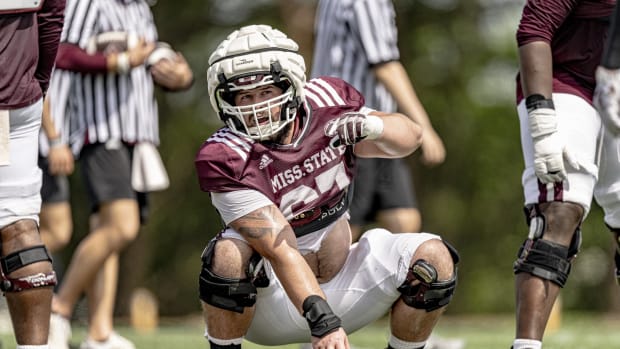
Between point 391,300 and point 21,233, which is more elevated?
point 21,233

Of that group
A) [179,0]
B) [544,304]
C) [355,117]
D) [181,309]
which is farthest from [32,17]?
[181,309]

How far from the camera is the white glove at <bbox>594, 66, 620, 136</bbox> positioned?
12.7ft

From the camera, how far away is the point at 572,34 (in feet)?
16.3

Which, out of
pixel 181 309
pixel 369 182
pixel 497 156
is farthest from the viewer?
pixel 497 156

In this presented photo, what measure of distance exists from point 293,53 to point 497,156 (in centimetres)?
2177

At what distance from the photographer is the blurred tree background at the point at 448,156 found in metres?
20.0

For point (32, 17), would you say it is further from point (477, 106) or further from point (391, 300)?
point (477, 106)

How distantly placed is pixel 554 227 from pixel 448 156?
18.1 metres

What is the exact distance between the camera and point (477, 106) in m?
25.5

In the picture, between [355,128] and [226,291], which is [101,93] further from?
[355,128]

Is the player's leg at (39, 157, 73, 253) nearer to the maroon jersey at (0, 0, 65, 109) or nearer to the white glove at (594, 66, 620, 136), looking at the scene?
the maroon jersey at (0, 0, 65, 109)

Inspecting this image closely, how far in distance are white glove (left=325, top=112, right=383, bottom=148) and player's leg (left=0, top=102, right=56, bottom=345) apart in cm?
121

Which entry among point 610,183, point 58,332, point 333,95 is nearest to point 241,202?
point 333,95

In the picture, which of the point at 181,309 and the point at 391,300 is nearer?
the point at 391,300
